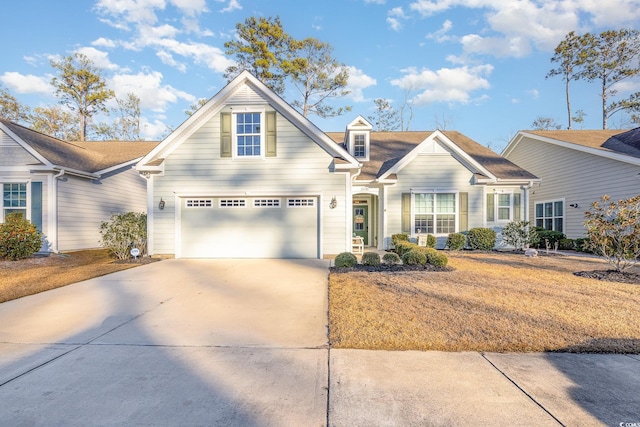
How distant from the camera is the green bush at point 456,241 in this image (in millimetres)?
12039

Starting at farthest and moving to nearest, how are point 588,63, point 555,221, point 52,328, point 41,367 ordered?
1. point 588,63
2. point 555,221
3. point 52,328
4. point 41,367

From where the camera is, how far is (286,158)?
34.5 ft

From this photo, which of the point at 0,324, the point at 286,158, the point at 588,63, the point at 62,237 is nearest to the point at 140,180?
the point at 62,237

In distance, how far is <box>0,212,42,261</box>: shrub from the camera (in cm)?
962

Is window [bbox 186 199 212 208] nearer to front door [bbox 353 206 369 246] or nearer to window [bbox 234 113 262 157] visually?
window [bbox 234 113 262 157]

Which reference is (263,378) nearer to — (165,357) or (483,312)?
(165,357)

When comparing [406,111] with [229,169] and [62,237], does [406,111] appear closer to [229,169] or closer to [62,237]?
[229,169]

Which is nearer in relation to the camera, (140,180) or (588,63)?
(140,180)

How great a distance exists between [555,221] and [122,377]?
17.6 meters

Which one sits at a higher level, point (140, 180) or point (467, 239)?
point (140, 180)

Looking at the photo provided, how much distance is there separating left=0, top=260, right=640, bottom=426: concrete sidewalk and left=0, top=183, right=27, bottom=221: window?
979 centimetres

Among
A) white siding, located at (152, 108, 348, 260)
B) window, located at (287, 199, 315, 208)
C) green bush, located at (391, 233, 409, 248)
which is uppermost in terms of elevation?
white siding, located at (152, 108, 348, 260)

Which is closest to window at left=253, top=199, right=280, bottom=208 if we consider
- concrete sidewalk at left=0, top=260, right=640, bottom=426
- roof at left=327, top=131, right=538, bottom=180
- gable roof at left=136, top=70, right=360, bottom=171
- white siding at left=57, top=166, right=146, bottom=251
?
gable roof at left=136, top=70, right=360, bottom=171

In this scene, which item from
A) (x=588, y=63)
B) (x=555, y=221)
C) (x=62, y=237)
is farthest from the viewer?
(x=588, y=63)
